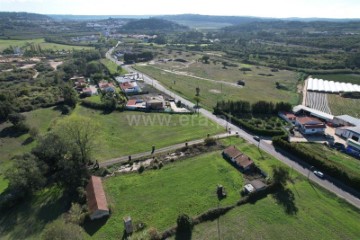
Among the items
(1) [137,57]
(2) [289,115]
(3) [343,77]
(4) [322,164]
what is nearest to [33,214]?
(4) [322,164]

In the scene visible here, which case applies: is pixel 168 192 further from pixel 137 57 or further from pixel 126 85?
pixel 137 57

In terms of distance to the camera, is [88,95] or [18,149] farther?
[88,95]

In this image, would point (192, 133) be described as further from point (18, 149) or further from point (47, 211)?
point (18, 149)

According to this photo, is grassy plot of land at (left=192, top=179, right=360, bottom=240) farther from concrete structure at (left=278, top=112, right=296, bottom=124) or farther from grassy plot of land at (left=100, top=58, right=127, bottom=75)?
grassy plot of land at (left=100, top=58, right=127, bottom=75)

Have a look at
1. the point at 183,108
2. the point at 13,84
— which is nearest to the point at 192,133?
the point at 183,108

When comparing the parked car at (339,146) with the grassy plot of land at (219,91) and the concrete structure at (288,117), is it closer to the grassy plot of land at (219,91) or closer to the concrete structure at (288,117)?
the concrete structure at (288,117)

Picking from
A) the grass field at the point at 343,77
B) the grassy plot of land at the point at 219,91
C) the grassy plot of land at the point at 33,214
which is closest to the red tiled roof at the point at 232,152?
the grassy plot of land at the point at 219,91
